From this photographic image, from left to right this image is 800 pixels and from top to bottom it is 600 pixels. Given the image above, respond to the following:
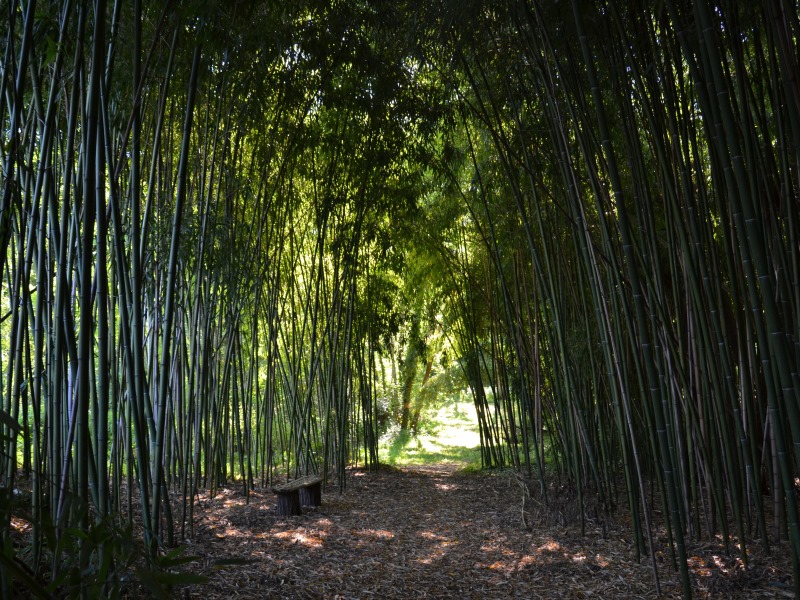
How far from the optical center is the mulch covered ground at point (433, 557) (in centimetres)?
245

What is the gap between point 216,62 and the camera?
3.11 metres

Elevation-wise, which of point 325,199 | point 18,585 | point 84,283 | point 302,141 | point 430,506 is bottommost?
point 430,506

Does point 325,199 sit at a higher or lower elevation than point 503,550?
higher

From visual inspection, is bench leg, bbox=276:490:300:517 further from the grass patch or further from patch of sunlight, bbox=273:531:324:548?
the grass patch

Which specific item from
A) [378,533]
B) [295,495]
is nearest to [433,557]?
[378,533]

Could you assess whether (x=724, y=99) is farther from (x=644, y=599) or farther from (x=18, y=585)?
(x=18, y=585)

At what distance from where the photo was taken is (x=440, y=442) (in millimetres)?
10945

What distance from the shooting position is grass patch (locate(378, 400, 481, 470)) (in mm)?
9094

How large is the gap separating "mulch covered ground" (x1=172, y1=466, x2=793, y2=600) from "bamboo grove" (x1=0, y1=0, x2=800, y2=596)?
179 mm

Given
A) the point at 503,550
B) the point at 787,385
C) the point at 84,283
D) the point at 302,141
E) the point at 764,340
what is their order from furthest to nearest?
the point at 302,141 → the point at 503,550 → the point at 764,340 → the point at 787,385 → the point at 84,283

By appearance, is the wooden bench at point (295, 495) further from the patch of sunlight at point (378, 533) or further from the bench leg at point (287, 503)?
the patch of sunlight at point (378, 533)

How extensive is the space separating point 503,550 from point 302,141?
3006mm

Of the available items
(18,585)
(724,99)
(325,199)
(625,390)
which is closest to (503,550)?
(625,390)

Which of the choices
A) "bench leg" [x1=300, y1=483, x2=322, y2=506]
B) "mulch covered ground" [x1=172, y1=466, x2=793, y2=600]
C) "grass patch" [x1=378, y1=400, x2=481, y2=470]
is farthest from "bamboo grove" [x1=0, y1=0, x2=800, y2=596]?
"grass patch" [x1=378, y1=400, x2=481, y2=470]
